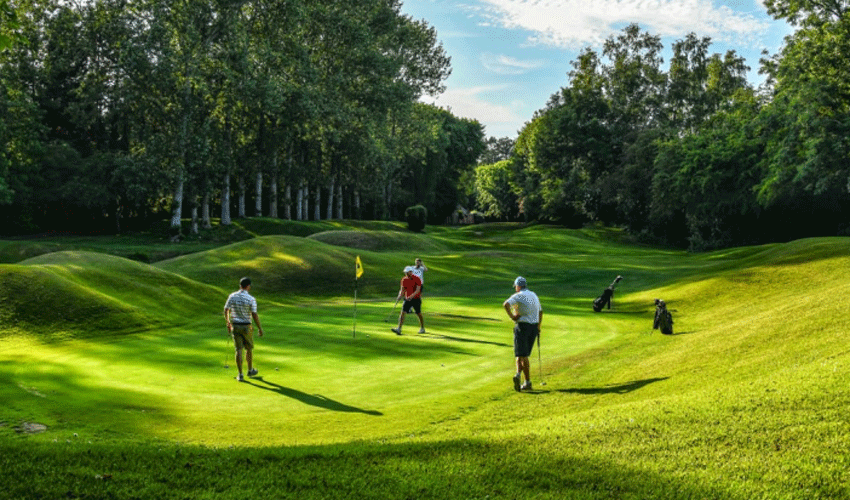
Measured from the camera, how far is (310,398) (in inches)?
539

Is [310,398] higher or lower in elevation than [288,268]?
lower

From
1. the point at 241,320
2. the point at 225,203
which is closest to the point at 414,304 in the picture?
the point at 241,320

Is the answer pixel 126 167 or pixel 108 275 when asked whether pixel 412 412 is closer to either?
pixel 108 275

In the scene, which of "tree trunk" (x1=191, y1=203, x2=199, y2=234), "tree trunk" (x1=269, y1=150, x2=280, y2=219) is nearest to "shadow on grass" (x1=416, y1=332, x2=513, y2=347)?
"tree trunk" (x1=191, y1=203, x2=199, y2=234)

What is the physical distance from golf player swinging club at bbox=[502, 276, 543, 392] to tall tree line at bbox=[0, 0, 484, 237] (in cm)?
4451

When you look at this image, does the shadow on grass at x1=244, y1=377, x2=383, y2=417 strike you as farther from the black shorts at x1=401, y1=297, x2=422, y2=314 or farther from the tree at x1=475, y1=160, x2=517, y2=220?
the tree at x1=475, y1=160, x2=517, y2=220

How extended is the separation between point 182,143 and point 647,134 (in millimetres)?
54473

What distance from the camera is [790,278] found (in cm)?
3025

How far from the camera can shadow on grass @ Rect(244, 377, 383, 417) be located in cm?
1289

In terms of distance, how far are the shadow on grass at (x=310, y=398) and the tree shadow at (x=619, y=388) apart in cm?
468

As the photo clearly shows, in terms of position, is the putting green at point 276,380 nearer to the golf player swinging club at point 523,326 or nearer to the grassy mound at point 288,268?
the golf player swinging club at point 523,326

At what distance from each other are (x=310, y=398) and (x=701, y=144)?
64.7 meters

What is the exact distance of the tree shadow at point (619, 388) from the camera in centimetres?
1434

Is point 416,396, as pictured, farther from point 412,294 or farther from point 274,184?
point 274,184
